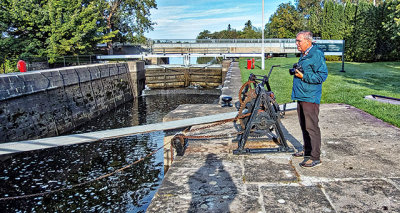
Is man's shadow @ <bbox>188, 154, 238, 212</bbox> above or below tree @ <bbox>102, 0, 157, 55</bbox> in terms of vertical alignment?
below

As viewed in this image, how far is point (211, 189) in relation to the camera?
3314mm

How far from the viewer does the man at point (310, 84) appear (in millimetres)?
3547

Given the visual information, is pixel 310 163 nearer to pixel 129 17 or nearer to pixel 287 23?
pixel 129 17

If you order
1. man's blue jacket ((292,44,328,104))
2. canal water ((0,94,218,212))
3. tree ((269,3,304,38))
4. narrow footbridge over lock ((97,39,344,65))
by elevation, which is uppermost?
tree ((269,3,304,38))

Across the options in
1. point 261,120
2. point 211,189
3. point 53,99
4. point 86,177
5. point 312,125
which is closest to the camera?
point 211,189

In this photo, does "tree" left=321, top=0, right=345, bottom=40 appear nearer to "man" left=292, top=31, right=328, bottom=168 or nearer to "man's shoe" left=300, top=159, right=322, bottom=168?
"man" left=292, top=31, right=328, bottom=168

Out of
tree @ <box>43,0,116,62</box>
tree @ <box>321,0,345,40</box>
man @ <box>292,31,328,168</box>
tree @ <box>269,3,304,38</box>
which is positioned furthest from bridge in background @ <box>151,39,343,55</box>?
man @ <box>292,31,328,168</box>

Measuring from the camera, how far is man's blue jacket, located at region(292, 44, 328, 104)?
3.54 m

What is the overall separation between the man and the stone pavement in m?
0.36

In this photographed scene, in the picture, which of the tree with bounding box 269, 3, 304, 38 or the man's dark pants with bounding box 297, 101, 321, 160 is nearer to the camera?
the man's dark pants with bounding box 297, 101, 321, 160

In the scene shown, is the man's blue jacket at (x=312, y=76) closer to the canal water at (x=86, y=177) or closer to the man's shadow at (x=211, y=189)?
the man's shadow at (x=211, y=189)

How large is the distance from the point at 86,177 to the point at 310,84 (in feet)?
18.8

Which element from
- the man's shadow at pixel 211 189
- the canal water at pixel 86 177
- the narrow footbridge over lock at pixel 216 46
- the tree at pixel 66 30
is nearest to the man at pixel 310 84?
the man's shadow at pixel 211 189

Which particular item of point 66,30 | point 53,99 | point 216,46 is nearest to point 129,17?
point 216,46
